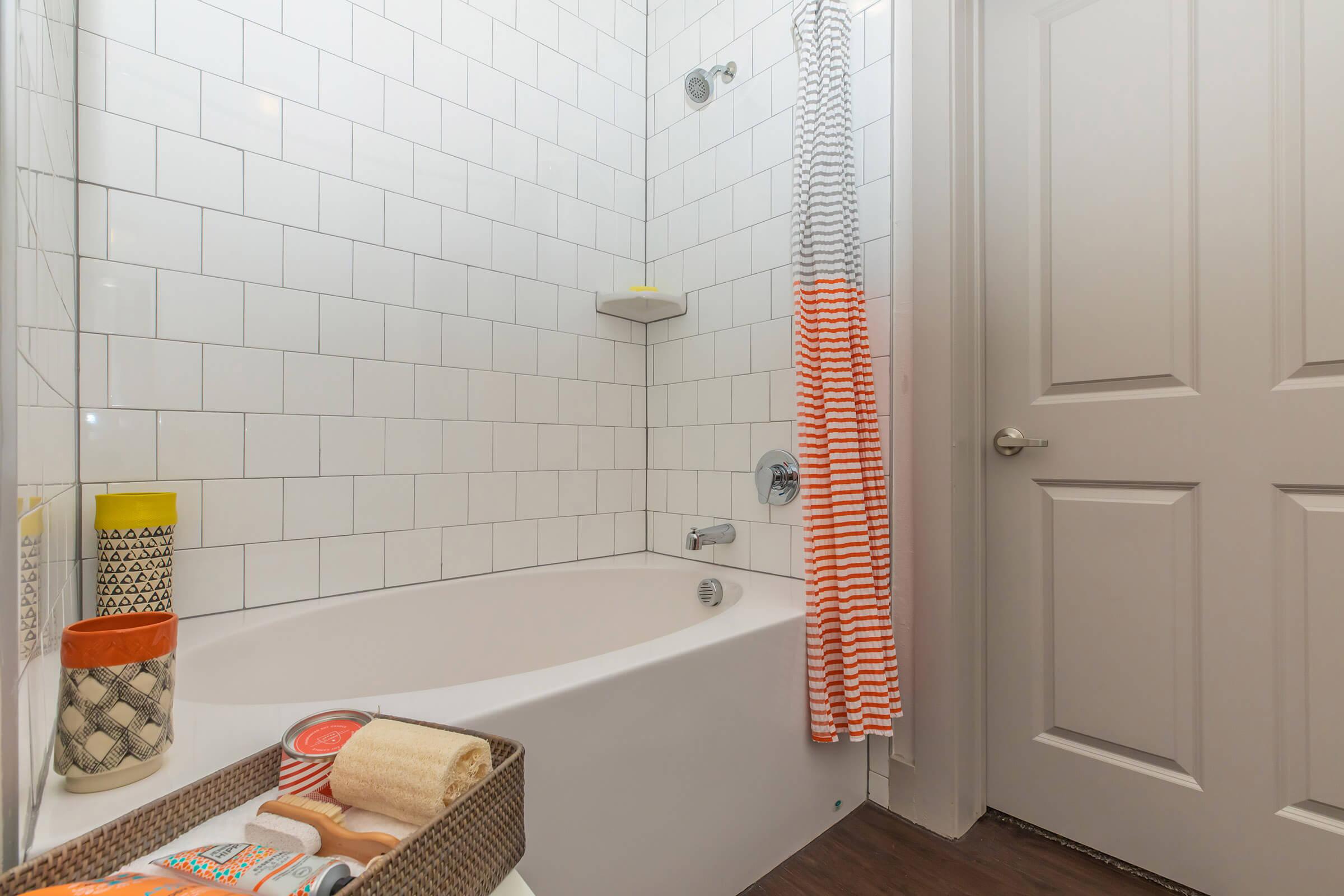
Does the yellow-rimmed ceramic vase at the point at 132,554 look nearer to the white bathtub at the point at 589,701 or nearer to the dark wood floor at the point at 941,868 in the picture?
the white bathtub at the point at 589,701

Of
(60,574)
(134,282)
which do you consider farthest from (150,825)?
(134,282)

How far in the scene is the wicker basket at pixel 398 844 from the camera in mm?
428

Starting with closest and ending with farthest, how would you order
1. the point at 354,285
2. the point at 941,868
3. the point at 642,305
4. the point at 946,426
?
the point at 941,868 → the point at 946,426 → the point at 354,285 → the point at 642,305

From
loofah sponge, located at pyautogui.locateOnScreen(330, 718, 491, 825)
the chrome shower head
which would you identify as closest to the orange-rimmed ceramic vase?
loofah sponge, located at pyautogui.locateOnScreen(330, 718, 491, 825)

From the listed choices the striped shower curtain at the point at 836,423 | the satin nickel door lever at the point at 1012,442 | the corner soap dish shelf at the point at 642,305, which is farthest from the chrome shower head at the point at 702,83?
the satin nickel door lever at the point at 1012,442

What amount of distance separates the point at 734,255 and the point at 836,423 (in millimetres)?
737

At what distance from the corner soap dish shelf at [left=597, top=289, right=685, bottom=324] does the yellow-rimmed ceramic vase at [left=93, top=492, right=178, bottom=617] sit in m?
1.25

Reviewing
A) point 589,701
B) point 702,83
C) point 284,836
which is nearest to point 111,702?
point 284,836

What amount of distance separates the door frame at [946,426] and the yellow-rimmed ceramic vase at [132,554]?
5.13 feet

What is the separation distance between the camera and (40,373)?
66cm

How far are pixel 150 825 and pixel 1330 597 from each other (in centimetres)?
167

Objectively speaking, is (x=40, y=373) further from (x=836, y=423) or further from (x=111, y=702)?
(x=836, y=423)

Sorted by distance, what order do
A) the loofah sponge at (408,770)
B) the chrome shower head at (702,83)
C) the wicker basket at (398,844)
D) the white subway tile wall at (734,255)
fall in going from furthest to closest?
the chrome shower head at (702,83), the white subway tile wall at (734,255), the loofah sponge at (408,770), the wicker basket at (398,844)

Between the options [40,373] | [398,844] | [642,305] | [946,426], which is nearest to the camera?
[398,844]
